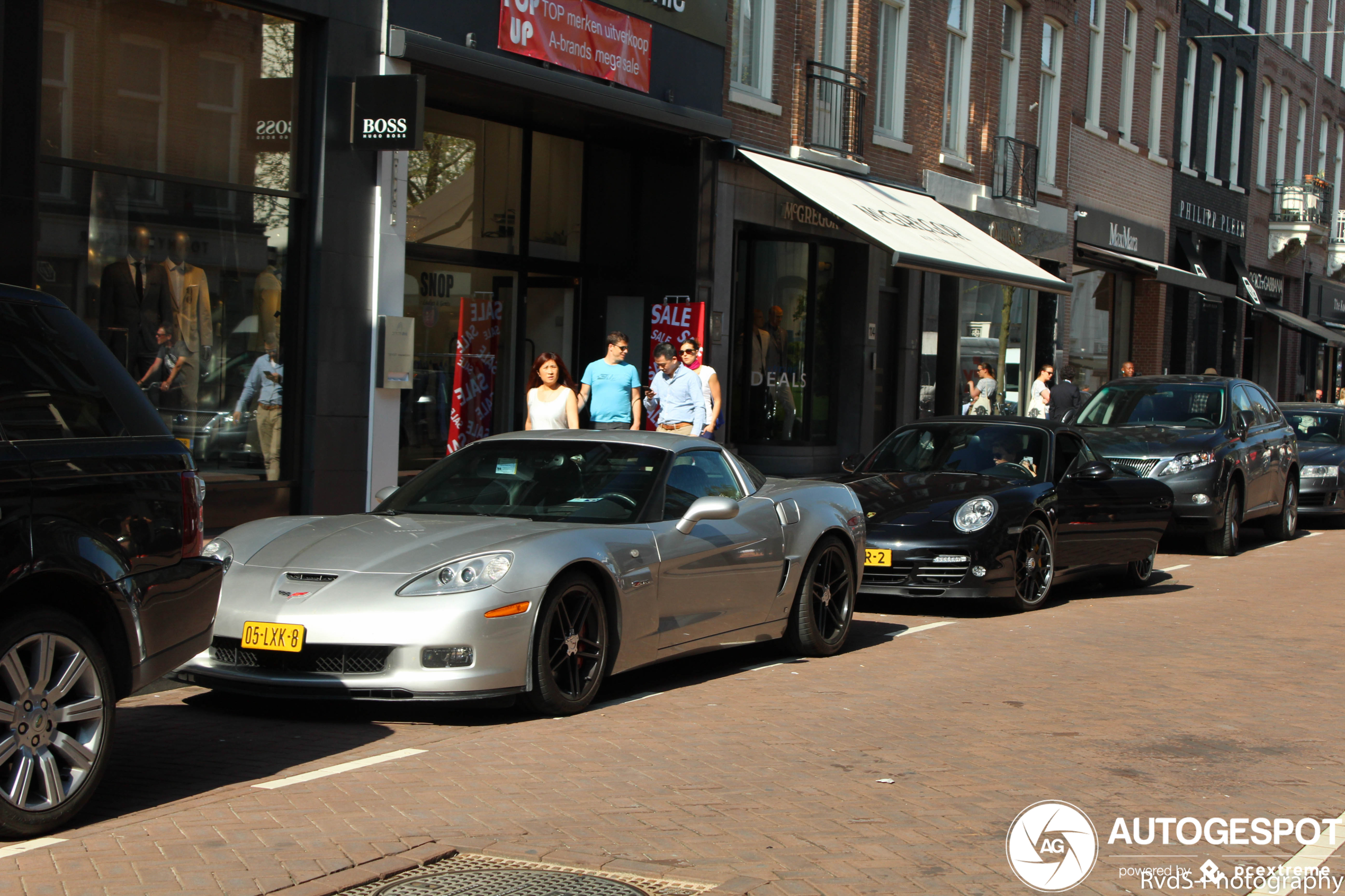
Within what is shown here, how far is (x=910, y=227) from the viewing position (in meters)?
19.3

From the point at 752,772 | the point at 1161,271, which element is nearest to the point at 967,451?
the point at 752,772

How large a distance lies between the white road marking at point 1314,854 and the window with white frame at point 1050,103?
76.4 feet

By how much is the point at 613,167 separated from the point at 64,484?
13775 millimetres

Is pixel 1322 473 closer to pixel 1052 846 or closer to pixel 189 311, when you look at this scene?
pixel 189 311

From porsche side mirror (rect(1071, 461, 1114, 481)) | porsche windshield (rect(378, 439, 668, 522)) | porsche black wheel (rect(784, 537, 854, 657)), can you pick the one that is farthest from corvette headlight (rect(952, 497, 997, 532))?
porsche windshield (rect(378, 439, 668, 522))

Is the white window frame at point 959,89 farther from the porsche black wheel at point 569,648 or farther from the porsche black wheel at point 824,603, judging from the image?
the porsche black wheel at point 569,648

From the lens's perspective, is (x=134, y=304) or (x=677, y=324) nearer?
(x=134, y=304)

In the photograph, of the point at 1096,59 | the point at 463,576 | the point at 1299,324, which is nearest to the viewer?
the point at 463,576

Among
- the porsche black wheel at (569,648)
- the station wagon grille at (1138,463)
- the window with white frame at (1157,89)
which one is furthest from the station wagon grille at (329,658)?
the window with white frame at (1157,89)

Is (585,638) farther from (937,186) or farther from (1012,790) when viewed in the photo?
(937,186)

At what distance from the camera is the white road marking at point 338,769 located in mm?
5504

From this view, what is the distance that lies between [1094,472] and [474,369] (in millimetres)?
7253

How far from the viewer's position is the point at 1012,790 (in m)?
5.73

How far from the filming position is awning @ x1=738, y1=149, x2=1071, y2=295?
17812 mm
